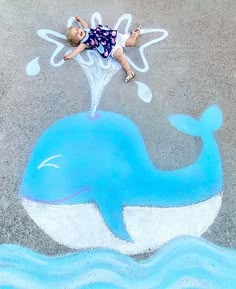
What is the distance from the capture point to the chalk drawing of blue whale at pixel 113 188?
2.97m

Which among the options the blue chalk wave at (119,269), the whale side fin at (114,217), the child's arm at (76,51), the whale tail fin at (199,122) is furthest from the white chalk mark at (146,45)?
the blue chalk wave at (119,269)

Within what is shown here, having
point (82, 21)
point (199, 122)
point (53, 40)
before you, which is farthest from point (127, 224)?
point (82, 21)

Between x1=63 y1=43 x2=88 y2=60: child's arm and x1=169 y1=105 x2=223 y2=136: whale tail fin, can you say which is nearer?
x1=169 y1=105 x2=223 y2=136: whale tail fin

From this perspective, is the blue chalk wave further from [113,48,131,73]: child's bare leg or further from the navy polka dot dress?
the navy polka dot dress

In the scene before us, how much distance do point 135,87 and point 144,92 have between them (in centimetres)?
9

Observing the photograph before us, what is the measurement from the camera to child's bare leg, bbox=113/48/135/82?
Answer: 370 centimetres

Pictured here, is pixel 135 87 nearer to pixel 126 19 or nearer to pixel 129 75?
pixel 129 75

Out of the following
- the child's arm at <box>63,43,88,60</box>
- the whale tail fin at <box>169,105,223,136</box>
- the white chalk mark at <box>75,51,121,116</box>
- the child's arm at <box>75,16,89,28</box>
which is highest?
the child's arm at <box>75,16,89,28</box>

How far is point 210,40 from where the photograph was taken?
4.00 m

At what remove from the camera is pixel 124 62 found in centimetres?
377

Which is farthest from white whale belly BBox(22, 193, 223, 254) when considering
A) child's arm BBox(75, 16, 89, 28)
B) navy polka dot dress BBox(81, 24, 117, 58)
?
child's arm BBox(75, 16, 89, 28)

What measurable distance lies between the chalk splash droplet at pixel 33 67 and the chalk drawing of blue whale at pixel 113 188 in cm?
57

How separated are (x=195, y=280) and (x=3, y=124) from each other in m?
1.78

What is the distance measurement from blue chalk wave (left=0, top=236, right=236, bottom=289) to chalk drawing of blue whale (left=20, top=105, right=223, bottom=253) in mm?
103
